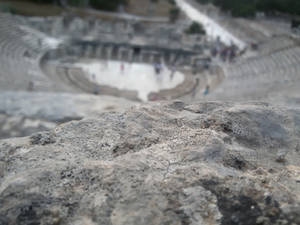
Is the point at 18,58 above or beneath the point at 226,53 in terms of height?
beneath

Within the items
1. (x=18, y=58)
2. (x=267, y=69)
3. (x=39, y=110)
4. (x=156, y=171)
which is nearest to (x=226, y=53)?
(x=267, y=69)

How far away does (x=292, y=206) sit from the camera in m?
2.26

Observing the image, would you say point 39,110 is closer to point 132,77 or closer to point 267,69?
point 132,77

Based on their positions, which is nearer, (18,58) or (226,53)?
(18,58)

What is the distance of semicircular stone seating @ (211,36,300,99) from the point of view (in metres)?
15.6

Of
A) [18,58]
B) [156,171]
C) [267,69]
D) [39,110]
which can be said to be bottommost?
[18,58]

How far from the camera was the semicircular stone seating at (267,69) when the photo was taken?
15.6 m

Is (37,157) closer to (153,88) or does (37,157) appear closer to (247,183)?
(247,183)

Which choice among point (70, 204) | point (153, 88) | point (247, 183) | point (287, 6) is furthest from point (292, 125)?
point (287, 6)

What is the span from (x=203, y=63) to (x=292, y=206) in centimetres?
2164

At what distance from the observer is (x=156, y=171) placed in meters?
2.52

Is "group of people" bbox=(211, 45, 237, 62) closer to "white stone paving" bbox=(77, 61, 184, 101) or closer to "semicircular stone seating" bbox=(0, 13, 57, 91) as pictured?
"white stone paving" bbox=(77, 61, 184, 101)

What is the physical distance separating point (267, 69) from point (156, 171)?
59.1ft

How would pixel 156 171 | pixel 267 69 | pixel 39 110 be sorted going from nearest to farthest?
pixel 156 171 → pixel 39 110 → pixel 267 69
